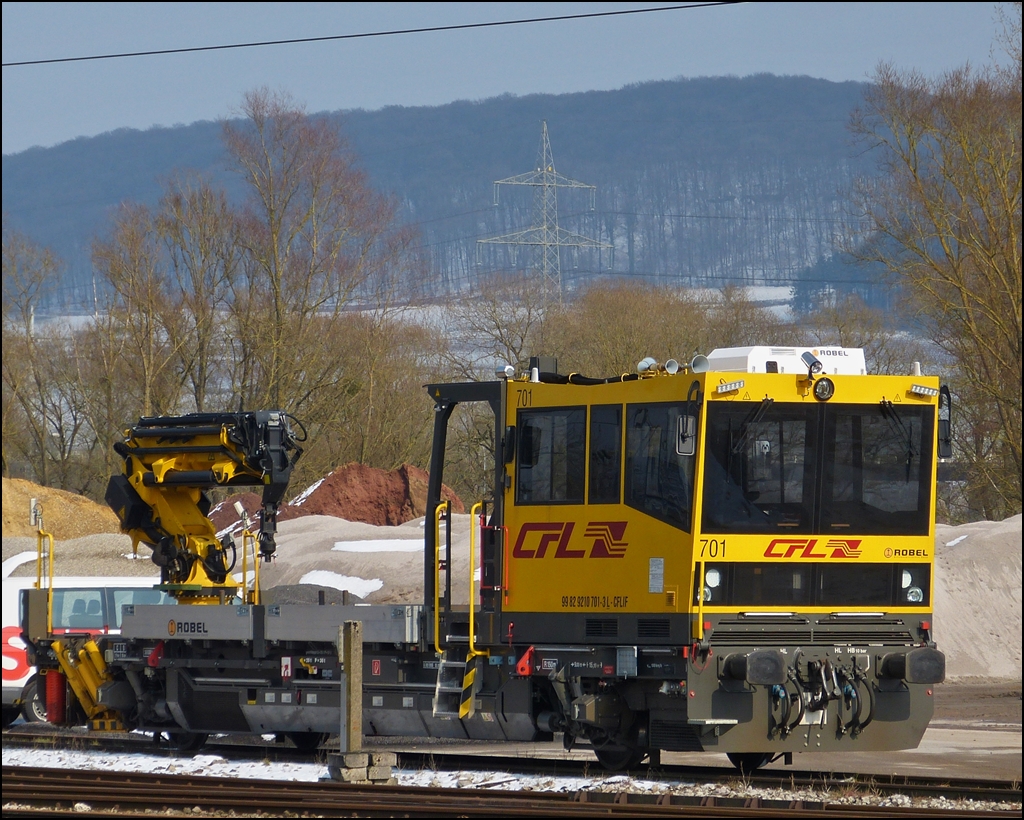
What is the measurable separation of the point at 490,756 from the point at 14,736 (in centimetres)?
651

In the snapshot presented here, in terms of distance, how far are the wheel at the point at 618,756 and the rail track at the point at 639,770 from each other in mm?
129

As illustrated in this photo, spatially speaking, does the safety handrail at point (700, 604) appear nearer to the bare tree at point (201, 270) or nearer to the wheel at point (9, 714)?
the wheel at point (9, 714)

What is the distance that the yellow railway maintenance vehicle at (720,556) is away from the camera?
12.2 metres

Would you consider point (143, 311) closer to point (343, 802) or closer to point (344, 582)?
point (344, 582)

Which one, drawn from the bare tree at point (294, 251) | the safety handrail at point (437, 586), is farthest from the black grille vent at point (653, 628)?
the bare tree at point (294, 251)

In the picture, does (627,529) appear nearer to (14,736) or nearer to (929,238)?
(14,736)

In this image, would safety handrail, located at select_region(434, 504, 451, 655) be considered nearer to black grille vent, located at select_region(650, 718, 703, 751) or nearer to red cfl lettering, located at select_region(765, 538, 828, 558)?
black grille vent, located at select_region(650, 718, 703, 751)

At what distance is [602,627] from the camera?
1277 centimetres

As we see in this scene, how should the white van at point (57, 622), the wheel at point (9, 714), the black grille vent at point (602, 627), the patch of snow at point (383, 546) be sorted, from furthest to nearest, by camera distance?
the patch of snow at point (383, 546) < the wheel at point (9, 714) < the white van at point (57, 622) < the black grille vent at point (602, 627)

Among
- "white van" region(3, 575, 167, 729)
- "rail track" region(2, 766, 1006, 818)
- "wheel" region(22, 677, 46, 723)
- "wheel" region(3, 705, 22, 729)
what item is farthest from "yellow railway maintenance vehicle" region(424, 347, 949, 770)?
"wheel" region(3, 705, 22, 729)

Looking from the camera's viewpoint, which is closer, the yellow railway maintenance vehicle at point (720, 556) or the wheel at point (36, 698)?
the yellow railway maintenance vehicle at point (720, 556)

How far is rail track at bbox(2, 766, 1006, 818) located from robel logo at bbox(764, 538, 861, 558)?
234 cm

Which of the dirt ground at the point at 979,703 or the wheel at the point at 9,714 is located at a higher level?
the wheel at the point at 9,714

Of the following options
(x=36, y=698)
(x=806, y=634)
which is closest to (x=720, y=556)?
(x=806, y=634)
